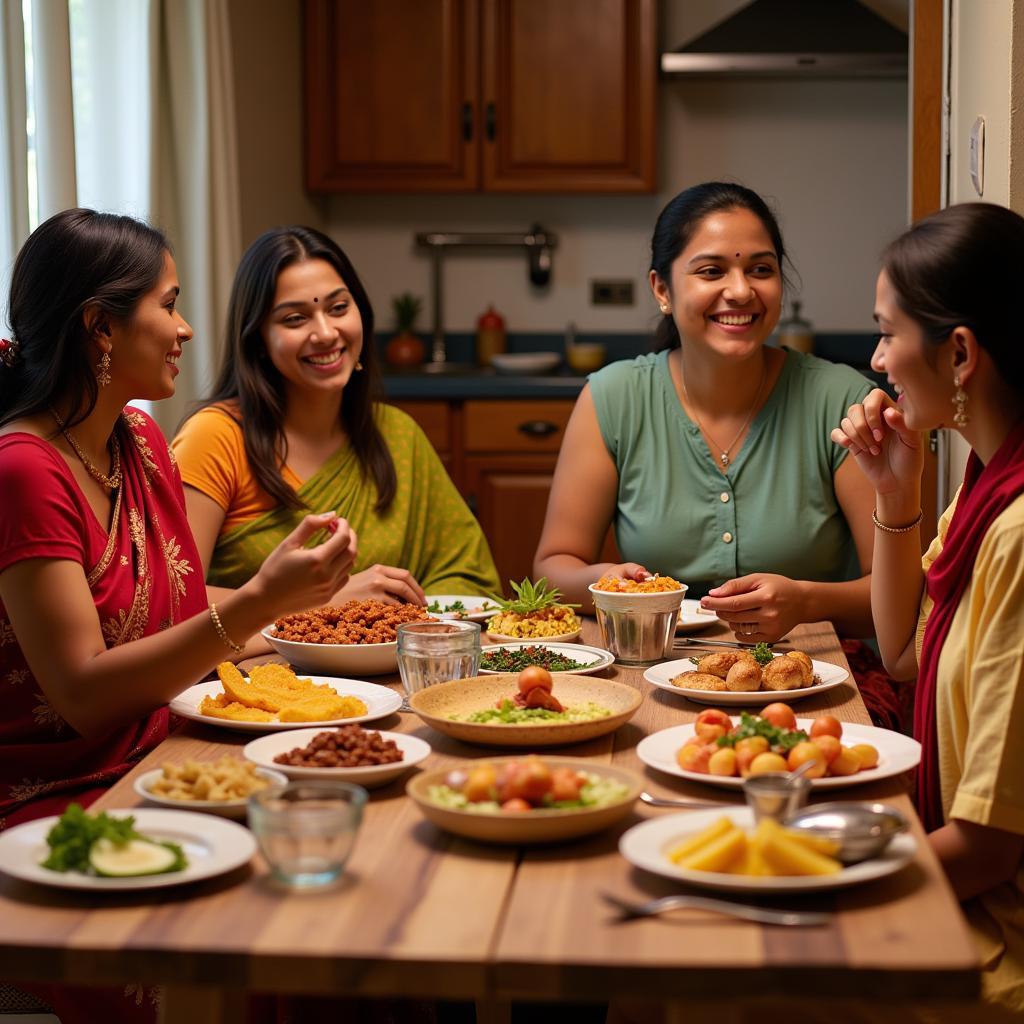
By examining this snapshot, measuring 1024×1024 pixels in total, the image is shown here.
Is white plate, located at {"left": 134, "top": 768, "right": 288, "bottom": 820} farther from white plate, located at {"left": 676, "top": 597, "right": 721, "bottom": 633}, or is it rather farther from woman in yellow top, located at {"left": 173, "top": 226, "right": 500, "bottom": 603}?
woman in yellow top, located at {"left": 173, "top": 226, "right": 500, "bottom": 603}

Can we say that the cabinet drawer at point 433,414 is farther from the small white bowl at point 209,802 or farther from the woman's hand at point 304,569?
the small white bowl at point 209,802

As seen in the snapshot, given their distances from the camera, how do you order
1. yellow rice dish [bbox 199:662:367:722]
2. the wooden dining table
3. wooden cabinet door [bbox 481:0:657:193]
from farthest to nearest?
wooden cabinet door [bbox 481:0:657:193], yellow rice dish [bbox 199:662:367:722], the wooden dining table

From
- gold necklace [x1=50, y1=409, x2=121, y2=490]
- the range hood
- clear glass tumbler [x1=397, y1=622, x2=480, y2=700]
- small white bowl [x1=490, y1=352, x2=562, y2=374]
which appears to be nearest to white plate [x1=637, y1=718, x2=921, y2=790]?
clear glass tumbler [x1=397, y1=622, x2=480, y2=700]

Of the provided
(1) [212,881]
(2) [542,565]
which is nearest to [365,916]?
(1) [212,881]

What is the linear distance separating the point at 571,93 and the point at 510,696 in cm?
341

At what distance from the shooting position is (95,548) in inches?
68.9

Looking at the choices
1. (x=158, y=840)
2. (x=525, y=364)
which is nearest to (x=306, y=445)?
(x=158, y=840)

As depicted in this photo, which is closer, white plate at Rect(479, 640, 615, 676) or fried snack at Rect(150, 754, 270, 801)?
fried snack at Rect(150, 754, 270, 801)

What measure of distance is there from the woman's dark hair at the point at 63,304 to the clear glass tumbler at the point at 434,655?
A: 0.55 metres

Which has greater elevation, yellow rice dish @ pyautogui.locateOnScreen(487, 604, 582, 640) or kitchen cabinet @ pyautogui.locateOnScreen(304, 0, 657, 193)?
kitchen cabinet @ pyautogui.locateOnScreen(304, 0, 657, 193)

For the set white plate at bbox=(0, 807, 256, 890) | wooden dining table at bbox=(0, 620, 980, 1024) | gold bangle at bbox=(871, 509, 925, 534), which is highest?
gold bangle at bbox=(871, 509, 925, 534)

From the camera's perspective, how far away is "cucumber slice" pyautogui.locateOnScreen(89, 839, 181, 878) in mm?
1098

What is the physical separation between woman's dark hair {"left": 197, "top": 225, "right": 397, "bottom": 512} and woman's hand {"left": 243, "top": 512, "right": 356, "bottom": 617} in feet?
3.05

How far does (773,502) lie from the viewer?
95.0 inches
